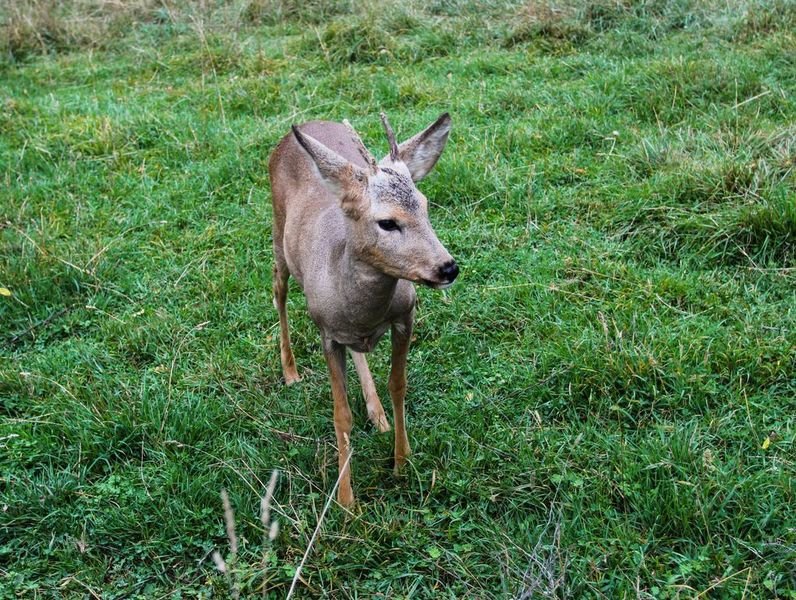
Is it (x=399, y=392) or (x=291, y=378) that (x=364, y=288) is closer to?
(x=399, y=392)

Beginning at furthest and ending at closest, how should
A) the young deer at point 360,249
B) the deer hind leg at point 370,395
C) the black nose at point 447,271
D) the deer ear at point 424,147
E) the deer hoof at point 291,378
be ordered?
the deer hoof at point 291,378
the deer hind leg at point 370,395
the deer ear at point 424,147
the young deer at point 360,249
the black nose at point 447,271

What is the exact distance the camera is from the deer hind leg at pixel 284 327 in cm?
437

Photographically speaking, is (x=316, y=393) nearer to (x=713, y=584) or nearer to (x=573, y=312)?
(x=573, y=312)

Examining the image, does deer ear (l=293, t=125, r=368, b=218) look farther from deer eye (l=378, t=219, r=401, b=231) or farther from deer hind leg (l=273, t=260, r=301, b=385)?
deer hind leg (l=273, t=260, r=301, b=385)

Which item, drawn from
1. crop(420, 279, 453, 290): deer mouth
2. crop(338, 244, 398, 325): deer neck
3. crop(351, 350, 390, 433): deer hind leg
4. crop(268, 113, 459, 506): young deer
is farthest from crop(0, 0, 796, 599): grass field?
crop(420, 279, 453, 290): deer mouth

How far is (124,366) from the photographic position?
450 cm

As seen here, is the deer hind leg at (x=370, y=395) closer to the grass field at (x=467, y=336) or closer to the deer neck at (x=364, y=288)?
the grass field at (x=467, y=336)

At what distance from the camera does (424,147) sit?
11.1ft

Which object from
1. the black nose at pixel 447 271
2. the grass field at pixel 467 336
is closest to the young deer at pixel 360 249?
the black nose at pixel 447 271

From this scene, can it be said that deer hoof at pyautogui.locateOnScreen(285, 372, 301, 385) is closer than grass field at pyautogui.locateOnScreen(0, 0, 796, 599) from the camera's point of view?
No

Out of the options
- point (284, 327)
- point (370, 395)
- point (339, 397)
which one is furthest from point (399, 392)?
point (284, 327)

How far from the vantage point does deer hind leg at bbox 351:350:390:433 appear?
401cm

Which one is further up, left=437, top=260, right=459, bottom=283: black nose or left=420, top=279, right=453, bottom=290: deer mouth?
left=437, top=260, right=459, bottom=283: black nose

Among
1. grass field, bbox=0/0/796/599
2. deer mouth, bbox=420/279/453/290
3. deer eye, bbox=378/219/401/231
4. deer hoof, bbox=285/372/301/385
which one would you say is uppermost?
deer eye, bbox=378/219/401/231
